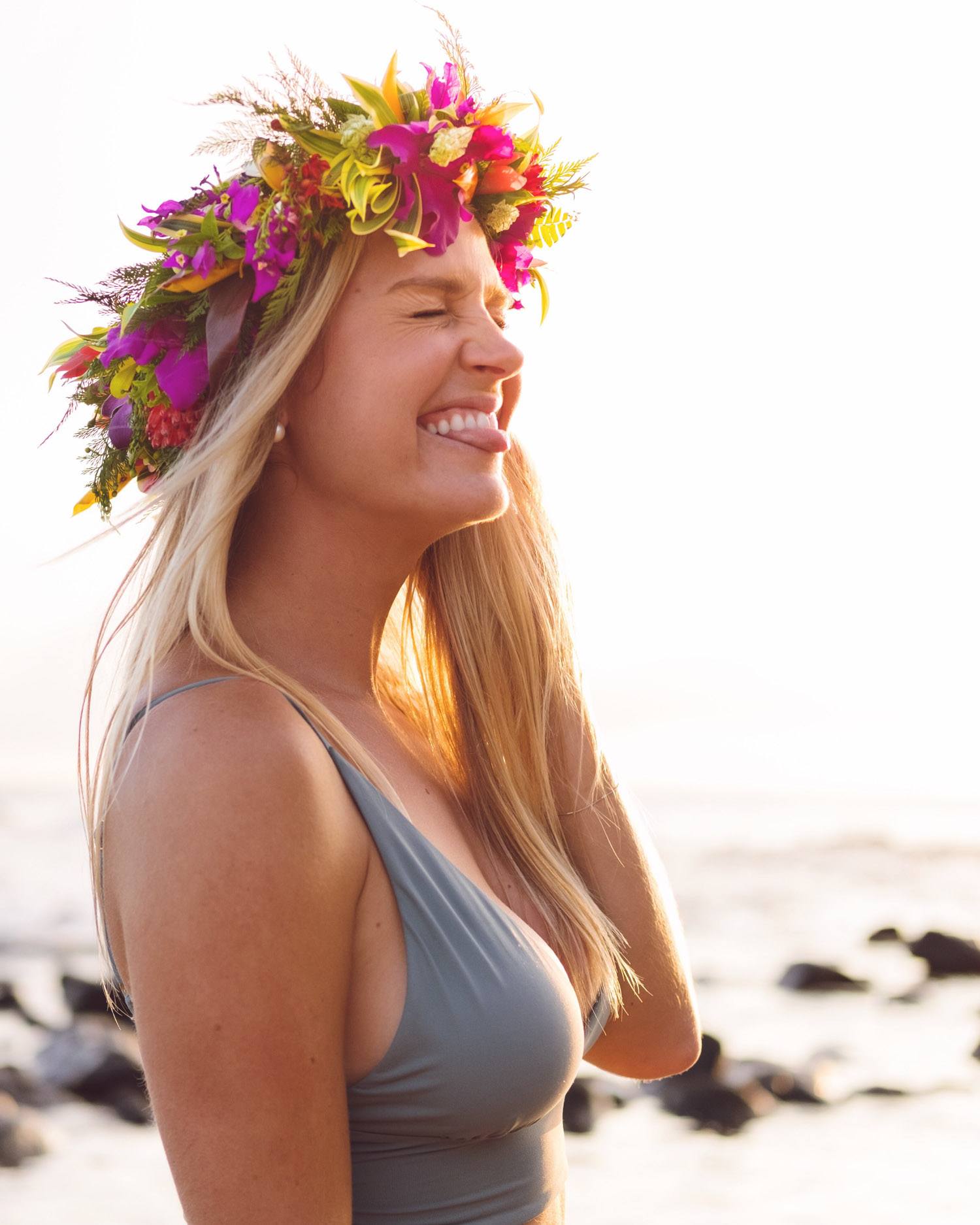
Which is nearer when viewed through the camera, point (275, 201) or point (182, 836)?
point (182, 836)

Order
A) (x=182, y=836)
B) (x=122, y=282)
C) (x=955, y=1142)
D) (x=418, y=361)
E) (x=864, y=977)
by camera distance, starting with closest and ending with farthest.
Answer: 1. (x=182, y=836)
2. (x=418, y=361)
3. (x=122, y=282)
4. (x=955, y=1142)
5. (x=864, y=977)

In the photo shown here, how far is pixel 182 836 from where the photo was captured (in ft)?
5.37

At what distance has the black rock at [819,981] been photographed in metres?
9.66

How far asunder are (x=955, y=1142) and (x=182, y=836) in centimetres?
661

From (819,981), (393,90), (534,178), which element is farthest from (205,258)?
(819,981)

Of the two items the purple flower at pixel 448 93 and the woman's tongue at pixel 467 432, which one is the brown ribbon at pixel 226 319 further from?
the purple flower at pixel 448 93

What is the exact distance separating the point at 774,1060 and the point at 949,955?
102 inches

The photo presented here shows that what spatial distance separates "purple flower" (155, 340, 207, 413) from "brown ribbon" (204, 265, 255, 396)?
0.03 meters

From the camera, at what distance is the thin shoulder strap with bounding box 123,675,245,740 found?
182 cm

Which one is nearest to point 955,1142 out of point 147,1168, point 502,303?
point 147,1168

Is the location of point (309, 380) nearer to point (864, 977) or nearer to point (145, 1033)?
point (145, 1033)

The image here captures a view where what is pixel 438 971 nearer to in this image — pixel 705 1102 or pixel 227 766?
pixel 227 766

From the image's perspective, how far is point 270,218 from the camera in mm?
2203

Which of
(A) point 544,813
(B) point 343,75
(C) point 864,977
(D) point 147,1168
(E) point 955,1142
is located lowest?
(C) point 864,977
